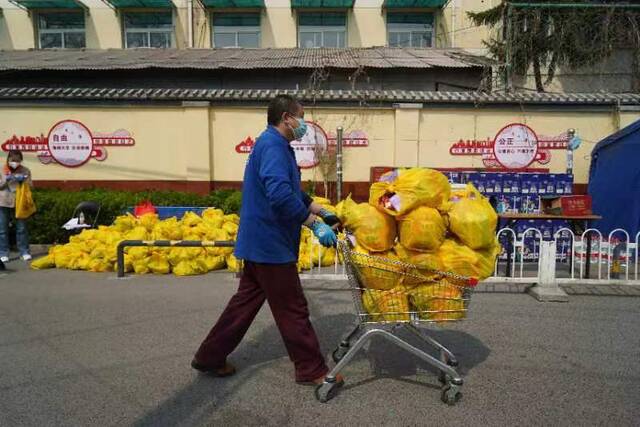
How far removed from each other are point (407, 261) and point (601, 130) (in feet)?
29.7

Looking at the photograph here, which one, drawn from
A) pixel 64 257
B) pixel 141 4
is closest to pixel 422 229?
pixel 64 257

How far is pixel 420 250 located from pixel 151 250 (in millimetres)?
5006

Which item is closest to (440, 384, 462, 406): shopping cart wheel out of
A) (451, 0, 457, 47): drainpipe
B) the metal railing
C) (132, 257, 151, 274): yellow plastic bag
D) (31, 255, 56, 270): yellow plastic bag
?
the metal railing

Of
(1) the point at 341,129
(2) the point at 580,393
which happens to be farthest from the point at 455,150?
(2) the point at 580,393

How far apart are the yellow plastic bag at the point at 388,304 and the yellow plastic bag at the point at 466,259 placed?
334mm

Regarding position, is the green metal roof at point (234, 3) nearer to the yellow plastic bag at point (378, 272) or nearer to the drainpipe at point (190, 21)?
the drainpipe at point (190, 21)

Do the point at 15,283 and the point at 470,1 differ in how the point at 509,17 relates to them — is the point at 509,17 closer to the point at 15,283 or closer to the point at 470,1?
the point at 470,1

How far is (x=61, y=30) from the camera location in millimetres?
20328

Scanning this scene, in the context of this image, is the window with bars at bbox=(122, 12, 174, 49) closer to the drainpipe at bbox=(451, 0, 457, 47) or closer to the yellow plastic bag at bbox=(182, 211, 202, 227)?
the drainpipe at bbox=(451, 0, 457, 47)

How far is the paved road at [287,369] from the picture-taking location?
2984 millimetres

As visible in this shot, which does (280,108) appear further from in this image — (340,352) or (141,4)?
(141,4)

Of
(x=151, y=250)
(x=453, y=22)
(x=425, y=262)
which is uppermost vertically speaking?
(x=453, y=22)

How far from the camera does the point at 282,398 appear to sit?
3.20 meters

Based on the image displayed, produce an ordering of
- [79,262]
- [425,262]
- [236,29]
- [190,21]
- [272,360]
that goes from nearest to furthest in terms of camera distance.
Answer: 1. [425,262]
2. [272,360]
3. [79,262]
4. [190,21]
5. [236,29]
